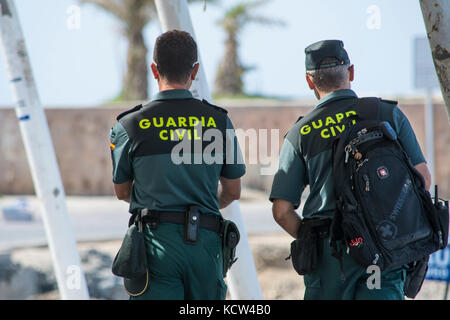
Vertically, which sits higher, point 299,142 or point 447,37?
point 447,37

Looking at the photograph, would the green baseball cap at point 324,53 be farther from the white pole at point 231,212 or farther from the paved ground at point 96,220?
the paved ground at point 96,220

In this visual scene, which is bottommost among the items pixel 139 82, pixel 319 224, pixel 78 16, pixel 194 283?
pixel 139 82

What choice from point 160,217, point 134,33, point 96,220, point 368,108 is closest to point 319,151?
point 368,108

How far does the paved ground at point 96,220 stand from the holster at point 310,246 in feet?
26.7

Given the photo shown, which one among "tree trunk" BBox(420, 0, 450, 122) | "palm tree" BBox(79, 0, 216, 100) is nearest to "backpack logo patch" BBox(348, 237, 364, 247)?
"tree trunk" BBox(420, 0, 450, 122)

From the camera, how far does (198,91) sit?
4516 mm

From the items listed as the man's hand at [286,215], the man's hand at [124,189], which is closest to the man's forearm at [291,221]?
the man's hand at [286,215]

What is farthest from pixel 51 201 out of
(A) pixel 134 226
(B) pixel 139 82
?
(B) pixel 139 82

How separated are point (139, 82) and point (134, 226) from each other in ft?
67.4

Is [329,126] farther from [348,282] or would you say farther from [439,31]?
[439,31]

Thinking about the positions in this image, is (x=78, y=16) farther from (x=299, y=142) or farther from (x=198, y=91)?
(x=299, y=142)

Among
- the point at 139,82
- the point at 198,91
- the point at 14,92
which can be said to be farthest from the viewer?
the point at 139,82

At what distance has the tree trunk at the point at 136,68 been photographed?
73.1 ft

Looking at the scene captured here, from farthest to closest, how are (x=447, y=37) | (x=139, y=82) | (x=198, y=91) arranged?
(x=139, y=82), (x=198, y=91), (x=447, y=37)
